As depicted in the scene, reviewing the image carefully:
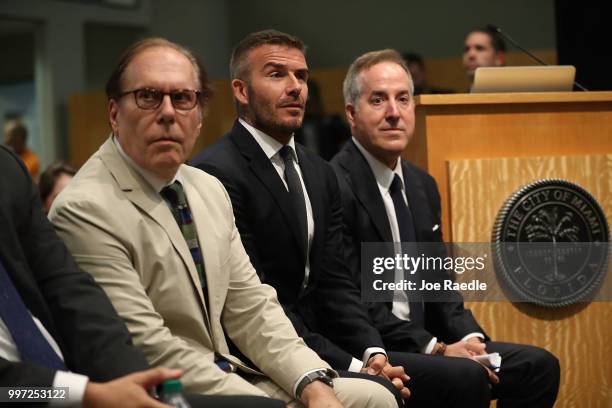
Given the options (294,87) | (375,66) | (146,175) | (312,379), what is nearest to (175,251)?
(146,175)

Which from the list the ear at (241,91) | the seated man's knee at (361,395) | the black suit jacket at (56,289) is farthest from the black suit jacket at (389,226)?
the black suit jacket at (56,289)

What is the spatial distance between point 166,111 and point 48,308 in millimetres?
589

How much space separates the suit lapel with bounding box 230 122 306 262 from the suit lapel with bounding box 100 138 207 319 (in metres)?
0.66

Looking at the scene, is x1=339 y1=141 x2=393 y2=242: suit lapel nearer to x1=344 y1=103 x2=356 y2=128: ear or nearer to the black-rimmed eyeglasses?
x1=344 y1=103 x2=356 y2=128: ear

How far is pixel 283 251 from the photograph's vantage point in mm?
2986

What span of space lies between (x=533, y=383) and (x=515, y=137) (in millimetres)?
981

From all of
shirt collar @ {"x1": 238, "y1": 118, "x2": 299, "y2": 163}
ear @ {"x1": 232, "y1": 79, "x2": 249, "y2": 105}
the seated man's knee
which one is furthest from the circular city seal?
the seated man's knee

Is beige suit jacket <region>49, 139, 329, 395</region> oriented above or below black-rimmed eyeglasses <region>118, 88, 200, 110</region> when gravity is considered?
below

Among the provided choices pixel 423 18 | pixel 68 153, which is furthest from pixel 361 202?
pixel 68 153

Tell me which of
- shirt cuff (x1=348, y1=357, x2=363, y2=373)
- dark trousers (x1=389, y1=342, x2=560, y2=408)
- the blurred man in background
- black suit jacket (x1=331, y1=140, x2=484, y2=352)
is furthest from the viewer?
the blurred man in background

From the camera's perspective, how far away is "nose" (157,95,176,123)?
237 cm

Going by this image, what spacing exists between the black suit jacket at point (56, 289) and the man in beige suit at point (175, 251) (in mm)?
126

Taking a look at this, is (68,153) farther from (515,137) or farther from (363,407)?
(363,407)

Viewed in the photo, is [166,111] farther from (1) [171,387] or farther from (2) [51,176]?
(2) [51,176]
